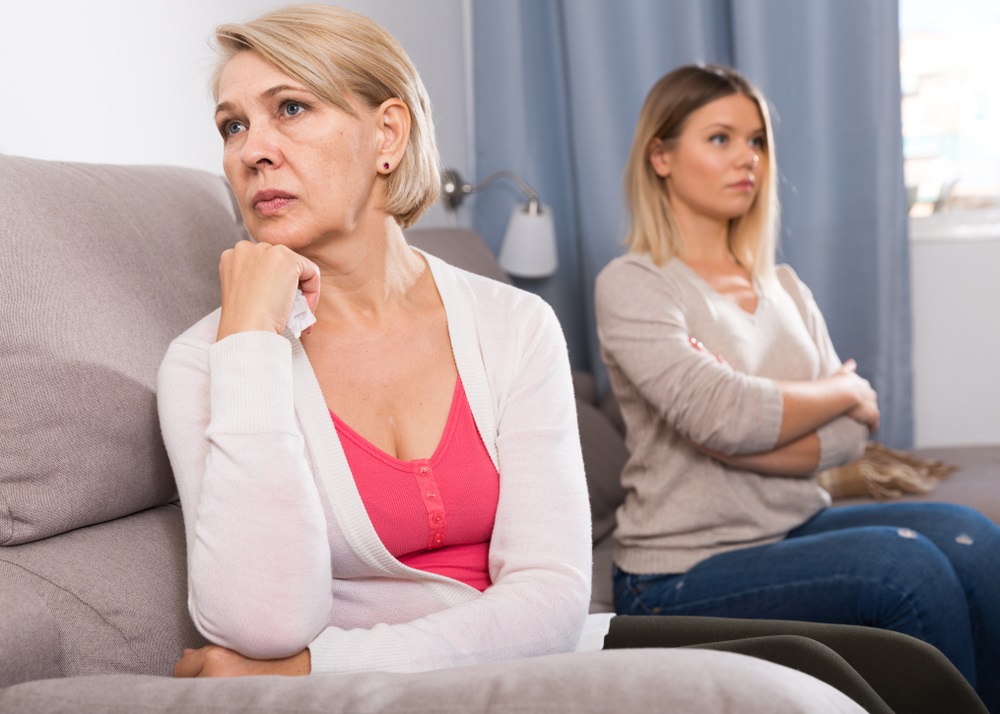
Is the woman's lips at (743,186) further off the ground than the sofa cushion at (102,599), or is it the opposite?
the woman's lips at (743,186)

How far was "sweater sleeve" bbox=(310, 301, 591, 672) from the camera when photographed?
997 millimetres

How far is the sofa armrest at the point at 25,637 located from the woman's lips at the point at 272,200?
46cm

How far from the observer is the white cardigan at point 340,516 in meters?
0.97

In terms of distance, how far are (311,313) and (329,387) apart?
→ 10cm

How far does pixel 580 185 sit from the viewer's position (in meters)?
3.12

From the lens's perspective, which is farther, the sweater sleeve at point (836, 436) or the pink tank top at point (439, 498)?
the sweater sleeve at point (836, 436)

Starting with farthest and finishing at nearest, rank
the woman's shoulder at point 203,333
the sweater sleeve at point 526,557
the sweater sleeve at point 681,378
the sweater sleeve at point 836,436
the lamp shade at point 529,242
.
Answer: the lamp shade at point 529,242 → the sweater sleeve at point 836,436 → the sweater sleeve at point 681,378 → the woman's shoulder at point 203,333 → the sweater sleeve at point 526,557

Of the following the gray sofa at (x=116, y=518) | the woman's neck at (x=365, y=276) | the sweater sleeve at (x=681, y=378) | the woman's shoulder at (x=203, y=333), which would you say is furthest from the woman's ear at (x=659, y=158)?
the woman's shoulder at (x=203, y=333)

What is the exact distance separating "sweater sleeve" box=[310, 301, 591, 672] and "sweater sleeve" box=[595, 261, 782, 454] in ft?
1.49

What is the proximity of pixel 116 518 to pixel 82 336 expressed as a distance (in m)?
0.20

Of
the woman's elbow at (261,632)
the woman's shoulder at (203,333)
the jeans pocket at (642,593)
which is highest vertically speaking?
the woman's shoulder at (203,333)

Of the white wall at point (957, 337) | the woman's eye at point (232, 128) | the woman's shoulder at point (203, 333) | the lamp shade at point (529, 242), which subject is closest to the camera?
Result: the woman's shoulder at point (203, 333)

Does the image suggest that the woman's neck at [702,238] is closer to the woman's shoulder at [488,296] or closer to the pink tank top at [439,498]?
the woman's shoulder at [488,296]

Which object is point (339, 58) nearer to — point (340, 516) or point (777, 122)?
point (340, 516)
